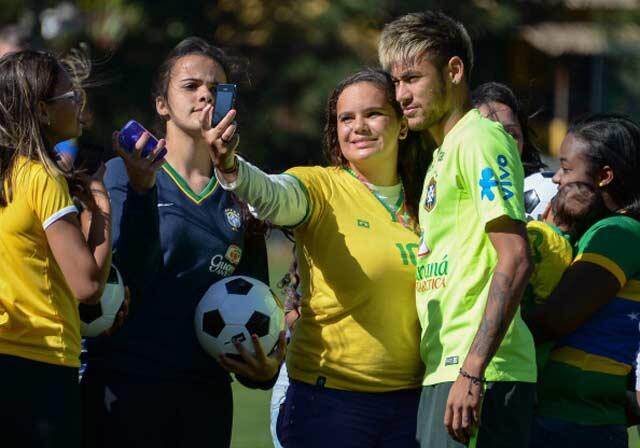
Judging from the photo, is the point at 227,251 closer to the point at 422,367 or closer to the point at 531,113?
the point at 422,367

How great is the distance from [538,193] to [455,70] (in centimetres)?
160

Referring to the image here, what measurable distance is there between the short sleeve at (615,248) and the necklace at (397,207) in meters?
0.68

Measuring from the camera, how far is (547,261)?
15.3 feet

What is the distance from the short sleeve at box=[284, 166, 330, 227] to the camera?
466cm

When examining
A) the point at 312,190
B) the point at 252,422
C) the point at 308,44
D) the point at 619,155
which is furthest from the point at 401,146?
the point at 308,44

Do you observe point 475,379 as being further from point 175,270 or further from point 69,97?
point 69,97

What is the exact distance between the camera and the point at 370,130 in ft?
15.9

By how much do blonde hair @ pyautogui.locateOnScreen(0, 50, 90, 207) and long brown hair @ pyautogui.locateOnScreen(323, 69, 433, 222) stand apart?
3.86 feet

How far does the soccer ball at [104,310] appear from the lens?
458 cm

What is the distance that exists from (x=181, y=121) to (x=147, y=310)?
0.83m

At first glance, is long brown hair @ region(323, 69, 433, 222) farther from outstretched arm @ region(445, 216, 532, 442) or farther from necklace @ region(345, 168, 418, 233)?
outstretched arm @ region(445, 216, 532, 442)

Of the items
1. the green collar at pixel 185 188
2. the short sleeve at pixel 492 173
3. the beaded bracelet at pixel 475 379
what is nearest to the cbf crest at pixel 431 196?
the short sleeve at pixel 492 173

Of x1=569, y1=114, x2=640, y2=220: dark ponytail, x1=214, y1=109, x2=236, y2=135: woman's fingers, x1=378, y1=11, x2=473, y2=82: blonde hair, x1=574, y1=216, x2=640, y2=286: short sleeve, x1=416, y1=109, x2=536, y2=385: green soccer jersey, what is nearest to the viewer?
x1=416, y1=109, x2=536, y2=385: green soccer jersey

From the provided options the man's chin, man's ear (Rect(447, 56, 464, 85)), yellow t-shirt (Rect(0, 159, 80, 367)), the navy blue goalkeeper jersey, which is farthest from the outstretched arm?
yellow t-shirt (Rect(0, 159, 80, 367))
